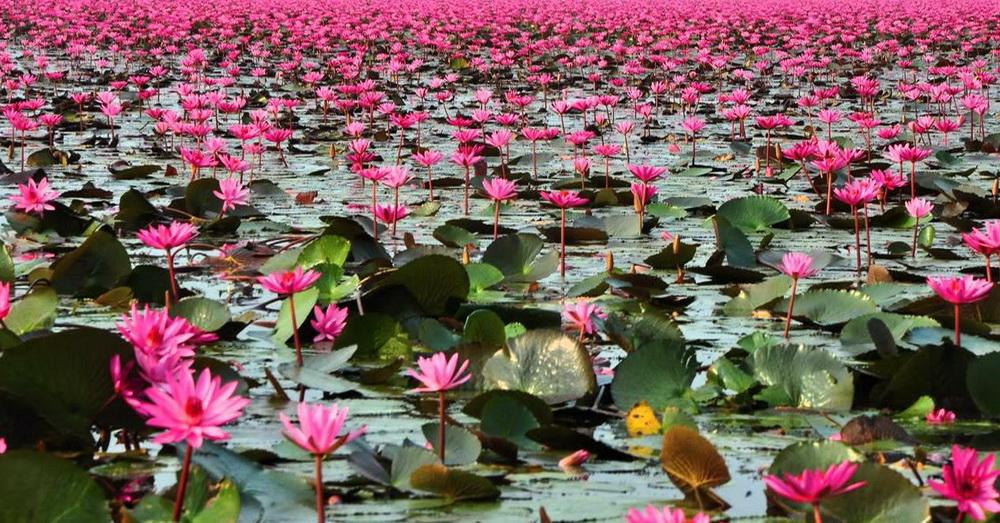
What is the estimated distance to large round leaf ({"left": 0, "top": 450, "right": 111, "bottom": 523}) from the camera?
1.58 m

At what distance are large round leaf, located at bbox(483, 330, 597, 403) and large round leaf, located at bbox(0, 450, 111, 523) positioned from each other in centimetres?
107

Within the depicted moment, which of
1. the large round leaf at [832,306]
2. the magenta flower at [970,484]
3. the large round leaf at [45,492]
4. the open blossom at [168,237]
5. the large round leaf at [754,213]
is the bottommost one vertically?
the large round leaf at [754,213]

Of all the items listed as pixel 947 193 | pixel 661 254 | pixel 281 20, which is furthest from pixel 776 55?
pixel 661 254

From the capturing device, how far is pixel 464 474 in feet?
6.39

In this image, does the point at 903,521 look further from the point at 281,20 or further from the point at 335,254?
the point at 281,20

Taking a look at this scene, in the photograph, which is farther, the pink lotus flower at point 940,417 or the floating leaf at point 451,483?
the pink lotus flower at point 940,417

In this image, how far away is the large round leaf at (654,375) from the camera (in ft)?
8.34

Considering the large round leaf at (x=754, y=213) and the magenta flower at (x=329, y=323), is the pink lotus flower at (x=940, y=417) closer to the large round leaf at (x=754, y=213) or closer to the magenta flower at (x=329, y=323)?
the magenta flower at (x=329, y=323)

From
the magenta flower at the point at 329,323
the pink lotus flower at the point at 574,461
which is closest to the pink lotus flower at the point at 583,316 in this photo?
the magenta flower at the point at 329,323

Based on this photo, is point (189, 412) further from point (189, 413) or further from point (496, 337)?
point (496, 337)

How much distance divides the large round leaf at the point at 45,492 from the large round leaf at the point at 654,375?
1171 mm

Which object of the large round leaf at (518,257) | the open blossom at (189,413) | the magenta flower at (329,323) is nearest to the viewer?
the open blossom at (189,413)

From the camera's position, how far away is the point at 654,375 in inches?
101

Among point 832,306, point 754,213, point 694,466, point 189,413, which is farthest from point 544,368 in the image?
point 754,213
